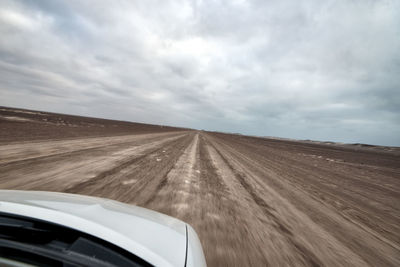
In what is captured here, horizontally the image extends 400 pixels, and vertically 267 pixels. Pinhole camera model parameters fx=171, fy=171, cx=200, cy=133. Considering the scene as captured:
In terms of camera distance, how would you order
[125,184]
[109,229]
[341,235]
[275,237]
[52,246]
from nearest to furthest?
[52,246] < [109,229] < [275,237] < [341,235] < [125,184]

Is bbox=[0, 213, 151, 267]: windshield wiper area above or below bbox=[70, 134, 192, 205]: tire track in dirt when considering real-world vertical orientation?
above

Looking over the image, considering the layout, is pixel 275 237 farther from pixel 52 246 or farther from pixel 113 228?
pixel 52 246

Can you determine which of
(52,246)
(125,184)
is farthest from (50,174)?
(52,246)

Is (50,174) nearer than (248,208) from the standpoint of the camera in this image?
No

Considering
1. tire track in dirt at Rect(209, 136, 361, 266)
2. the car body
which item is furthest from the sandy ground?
the car body

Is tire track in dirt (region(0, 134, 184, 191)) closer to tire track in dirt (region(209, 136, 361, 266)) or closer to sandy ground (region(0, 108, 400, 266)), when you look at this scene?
sandy ground (region(0, 108, 400, 266))

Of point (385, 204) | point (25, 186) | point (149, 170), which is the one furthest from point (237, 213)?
point (385, 204)

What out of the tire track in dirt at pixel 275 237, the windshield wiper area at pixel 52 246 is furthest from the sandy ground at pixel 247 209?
the windshield wiper area at pixel 52 246

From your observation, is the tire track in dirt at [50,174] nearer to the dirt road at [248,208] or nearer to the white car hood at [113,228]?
the dirt road at [248,208]

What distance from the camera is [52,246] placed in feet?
3.23

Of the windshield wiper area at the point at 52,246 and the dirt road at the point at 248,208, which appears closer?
the windshield wiper area at the point at 52,246

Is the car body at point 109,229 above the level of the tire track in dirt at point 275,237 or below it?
above

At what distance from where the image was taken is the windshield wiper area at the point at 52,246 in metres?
0.92

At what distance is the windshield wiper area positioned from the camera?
0.92 metres
